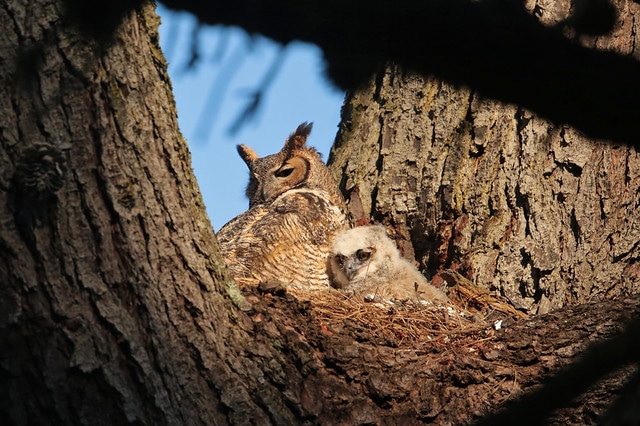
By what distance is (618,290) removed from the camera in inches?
164

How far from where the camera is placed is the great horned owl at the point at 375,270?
15.3 ft

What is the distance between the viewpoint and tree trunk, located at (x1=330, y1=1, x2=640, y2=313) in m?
4.27

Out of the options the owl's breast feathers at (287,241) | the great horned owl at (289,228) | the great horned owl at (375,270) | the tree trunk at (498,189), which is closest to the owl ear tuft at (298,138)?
the great horned owl at (289,228)

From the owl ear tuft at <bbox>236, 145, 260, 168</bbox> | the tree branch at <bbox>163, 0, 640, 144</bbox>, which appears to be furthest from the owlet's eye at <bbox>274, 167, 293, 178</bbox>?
the tree branch at <bbox>163, 0, 640, 144</bbox>

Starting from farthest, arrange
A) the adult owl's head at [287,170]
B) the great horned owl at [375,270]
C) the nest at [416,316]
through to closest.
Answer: the adult owl's head at [287,170] → the great horned owl at [375,270] → the nest at [416,316]

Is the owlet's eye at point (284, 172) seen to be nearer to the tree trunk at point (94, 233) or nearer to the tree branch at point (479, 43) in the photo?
the tree trunk at point (94, 233)

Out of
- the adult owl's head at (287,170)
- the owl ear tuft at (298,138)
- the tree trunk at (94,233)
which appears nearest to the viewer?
the tree trunk at (94,233)

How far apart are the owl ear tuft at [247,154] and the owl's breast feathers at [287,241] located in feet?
3.72

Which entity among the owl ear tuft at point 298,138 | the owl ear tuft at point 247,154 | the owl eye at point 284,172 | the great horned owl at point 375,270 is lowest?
the great horned owl at point 375,270

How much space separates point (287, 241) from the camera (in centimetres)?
519

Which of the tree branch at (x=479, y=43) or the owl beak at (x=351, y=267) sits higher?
the owl beak at (x=351, y=267)

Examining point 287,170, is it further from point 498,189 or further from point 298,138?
point 498,189

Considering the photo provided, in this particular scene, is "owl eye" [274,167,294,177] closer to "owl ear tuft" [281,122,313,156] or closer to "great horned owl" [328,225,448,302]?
"owl ear tuft" [281,122,313,156]

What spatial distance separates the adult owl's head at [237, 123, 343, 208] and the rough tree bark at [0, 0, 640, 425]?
11.4 feet
